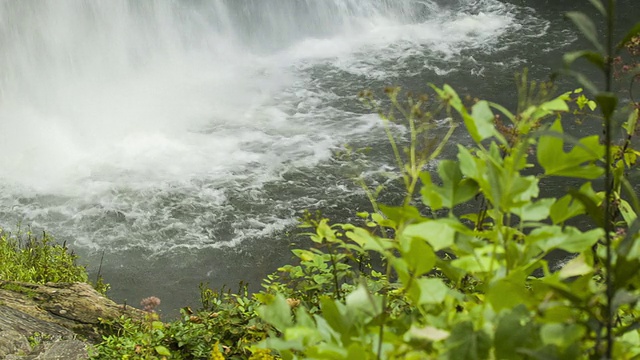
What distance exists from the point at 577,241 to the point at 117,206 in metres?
5.47

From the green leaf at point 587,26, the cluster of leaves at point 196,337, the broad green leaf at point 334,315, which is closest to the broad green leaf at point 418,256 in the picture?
the broad green leaf at point 334,315

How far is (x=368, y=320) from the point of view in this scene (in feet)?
3.41

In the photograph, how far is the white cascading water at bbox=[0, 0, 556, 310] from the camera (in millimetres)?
6133

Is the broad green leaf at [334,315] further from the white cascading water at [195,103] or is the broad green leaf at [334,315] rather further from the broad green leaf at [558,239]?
the white cascading water at [195,103]

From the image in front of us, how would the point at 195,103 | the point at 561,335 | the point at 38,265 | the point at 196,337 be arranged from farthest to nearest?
1. the point at 195,103
2. the point at 38,265
3. the point at 196,337
4. the point at 561,335

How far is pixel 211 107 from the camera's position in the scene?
780cm

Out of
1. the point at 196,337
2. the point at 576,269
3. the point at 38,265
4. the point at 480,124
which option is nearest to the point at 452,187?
the point at 480,124

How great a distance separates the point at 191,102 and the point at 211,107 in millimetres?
279

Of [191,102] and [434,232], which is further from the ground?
[434,232]

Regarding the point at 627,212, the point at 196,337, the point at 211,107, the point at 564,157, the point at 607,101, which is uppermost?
the point at 607,101

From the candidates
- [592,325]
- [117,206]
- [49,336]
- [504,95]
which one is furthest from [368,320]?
[504,95]

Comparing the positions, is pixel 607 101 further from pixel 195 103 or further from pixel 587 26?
pixel 195 103

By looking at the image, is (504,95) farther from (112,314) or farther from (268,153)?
(112,314)

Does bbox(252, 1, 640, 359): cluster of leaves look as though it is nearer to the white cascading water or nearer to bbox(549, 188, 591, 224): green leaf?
bbox(549, 188, 591, 224): green leaf
